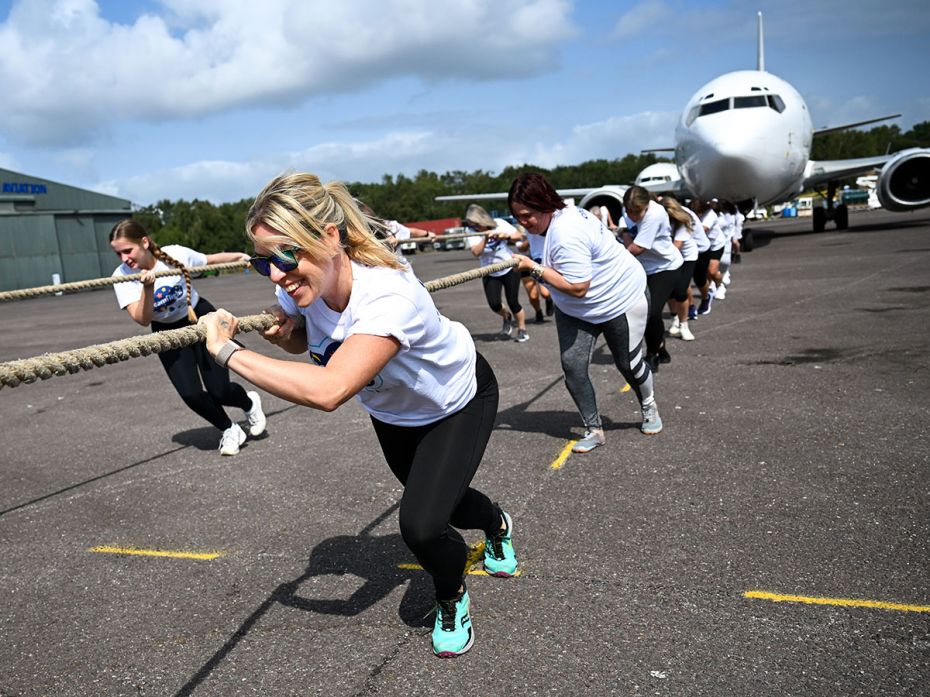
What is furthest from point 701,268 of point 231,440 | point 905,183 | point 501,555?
point 905,183

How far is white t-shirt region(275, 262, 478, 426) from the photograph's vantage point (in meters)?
2.49

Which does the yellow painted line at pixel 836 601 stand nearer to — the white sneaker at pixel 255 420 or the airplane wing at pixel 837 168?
the white sneaker at pixel 255 420

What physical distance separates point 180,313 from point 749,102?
57.7 ft

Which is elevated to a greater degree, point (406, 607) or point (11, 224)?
point (11, 224)

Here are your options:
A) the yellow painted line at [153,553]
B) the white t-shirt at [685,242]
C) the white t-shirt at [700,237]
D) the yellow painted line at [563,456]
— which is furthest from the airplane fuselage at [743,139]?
the yellow painted line at [153,553]

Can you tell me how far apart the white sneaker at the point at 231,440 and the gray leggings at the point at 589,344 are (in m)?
2.73

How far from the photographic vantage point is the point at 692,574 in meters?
3.46

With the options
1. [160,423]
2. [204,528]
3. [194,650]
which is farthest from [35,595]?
[160,423]

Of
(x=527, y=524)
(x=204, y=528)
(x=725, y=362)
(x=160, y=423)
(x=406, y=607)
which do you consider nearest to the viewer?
(x=406, y=607)

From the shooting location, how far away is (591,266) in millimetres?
5023

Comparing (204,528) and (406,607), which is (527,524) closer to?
(406,607)

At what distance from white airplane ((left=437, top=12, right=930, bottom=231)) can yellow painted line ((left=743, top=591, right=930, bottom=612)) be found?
55.4ft

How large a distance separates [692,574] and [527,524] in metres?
1.02

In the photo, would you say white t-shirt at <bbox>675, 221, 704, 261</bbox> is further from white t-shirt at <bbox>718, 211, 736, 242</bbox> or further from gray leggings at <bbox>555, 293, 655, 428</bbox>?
white t-shirt at <bbox>718, 211, 736, 242</bbox>
